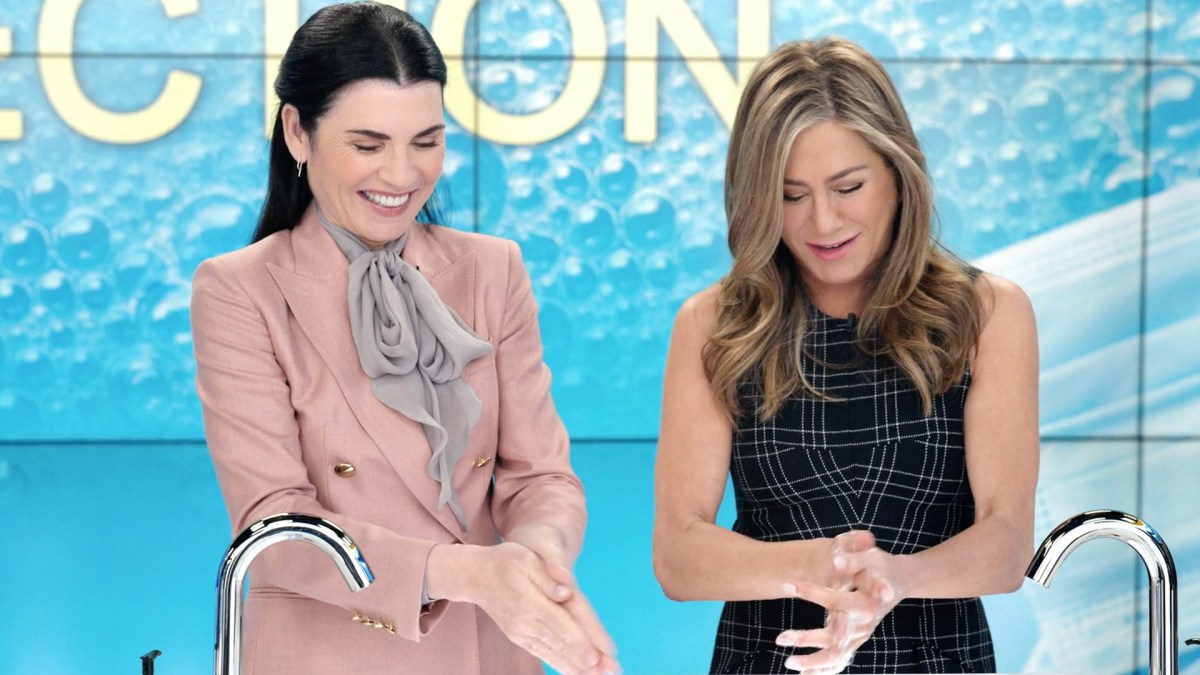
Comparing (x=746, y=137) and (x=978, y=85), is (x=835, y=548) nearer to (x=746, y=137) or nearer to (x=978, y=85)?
(x=746, y=137)

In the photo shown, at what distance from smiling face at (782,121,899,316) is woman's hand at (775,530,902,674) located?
1.59ft

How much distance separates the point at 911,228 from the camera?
211cm

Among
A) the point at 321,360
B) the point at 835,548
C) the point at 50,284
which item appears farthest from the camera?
the point at 50,284

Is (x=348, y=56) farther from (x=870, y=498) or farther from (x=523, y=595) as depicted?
(x=870, y=498)

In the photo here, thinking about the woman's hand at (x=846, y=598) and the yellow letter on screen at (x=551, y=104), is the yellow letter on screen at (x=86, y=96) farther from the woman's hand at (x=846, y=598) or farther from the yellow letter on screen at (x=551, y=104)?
the woman's hand at (x=846, y=598)

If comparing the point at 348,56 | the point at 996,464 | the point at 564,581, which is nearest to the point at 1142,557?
the point at 996,464

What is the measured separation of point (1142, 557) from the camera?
1.53m

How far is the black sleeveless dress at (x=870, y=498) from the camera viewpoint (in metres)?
2.05

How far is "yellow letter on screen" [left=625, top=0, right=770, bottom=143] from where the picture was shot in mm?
4934

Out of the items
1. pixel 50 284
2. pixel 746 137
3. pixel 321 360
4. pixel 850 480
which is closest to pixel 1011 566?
pixel 850 480

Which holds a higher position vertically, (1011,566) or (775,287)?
(775,287)

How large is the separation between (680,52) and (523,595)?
3628 millimetres

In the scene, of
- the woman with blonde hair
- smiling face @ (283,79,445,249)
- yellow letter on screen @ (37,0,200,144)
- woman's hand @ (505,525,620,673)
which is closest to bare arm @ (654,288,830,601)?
the woman with blonde hair

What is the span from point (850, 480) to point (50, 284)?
12.3 feet
